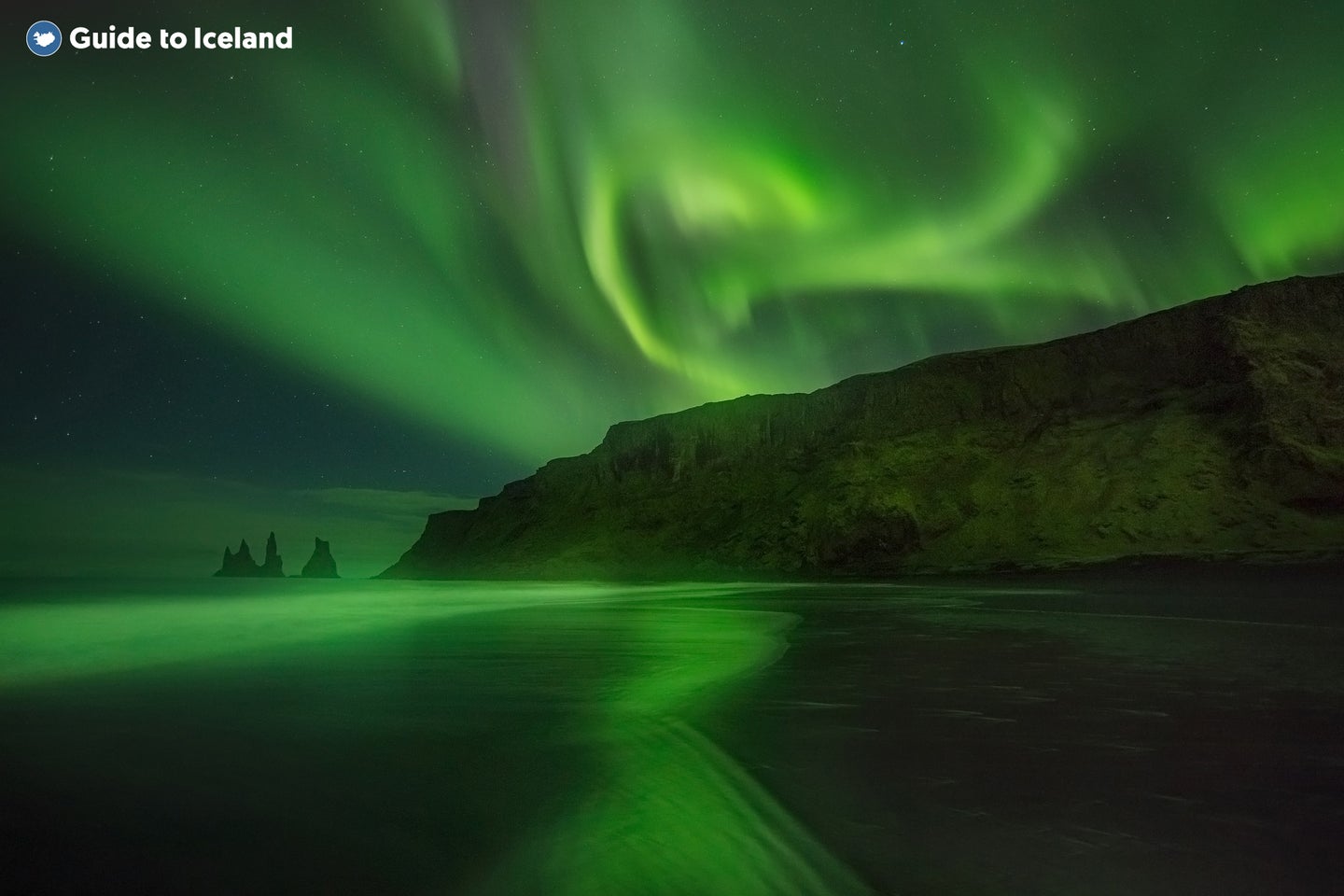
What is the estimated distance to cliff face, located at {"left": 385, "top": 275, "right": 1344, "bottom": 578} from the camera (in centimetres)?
9338

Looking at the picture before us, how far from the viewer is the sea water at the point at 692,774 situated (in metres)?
5.50

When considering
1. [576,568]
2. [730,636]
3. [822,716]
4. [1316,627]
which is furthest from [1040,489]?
[822,716]

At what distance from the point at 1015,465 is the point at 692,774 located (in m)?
123

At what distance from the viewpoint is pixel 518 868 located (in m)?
5.59

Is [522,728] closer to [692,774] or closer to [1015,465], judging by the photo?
[692,774]

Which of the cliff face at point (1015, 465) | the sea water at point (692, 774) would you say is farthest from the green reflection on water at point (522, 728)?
the cliff face at point (1015, 465)

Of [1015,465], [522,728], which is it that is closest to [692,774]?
[522,728]

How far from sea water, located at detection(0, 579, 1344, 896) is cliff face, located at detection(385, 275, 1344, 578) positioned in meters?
83.9

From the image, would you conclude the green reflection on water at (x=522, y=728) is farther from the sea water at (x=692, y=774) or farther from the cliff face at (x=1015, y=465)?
the cliff face at (x=1015, y=465)

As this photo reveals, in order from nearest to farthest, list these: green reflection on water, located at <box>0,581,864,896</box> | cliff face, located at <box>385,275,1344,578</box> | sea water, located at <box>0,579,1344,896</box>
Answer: sea water, located at <box>0,579,1344,896</box>, green reflection on water, located at <box>0,581,864,896</box>, cliff face, located at <box>385,275,1344,578</box>

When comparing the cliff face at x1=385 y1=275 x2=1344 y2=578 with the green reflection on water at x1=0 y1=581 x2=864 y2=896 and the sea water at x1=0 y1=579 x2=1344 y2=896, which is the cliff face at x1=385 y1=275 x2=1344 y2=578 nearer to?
the green reflection on water at x1=0 y1=581 x2=864 y2=896

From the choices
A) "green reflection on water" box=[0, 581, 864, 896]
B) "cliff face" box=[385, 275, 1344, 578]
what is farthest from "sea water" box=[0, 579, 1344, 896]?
"cliff face" box=[385, 275, 1344, 578]

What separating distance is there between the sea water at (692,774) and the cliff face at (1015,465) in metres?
83.9

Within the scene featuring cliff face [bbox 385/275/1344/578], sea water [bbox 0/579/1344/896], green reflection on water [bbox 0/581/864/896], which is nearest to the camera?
sea water [bbox 0/579/1344/896]
